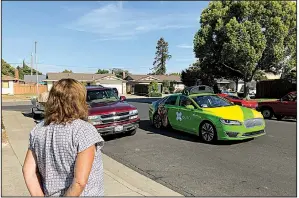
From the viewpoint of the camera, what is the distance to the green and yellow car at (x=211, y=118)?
8.37 meters

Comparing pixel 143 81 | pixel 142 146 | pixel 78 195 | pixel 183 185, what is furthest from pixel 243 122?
pixel 143 81

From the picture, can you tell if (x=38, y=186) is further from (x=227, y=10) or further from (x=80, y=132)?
(x=227, y=10)

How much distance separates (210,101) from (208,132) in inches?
52.3

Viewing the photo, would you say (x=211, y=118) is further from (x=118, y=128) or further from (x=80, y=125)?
(x=80, y=125)

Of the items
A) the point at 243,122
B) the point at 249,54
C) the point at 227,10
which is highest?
the point at 227,10

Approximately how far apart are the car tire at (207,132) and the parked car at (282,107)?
21.9 feet

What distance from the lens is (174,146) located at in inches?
335

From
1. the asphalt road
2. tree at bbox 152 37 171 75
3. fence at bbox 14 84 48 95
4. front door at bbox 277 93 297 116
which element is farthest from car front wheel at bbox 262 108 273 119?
tree at bbox 152 37 171 75

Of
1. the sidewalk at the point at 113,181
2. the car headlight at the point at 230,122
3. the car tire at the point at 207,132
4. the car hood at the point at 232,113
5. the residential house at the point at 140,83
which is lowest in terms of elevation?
the sidewalk at the point at 113,181

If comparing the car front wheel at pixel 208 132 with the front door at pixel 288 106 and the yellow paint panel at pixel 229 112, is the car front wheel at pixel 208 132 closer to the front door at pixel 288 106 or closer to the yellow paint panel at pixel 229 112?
the yellow paint panel at pixel 229 112

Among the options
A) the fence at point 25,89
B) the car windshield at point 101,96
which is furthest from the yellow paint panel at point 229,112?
the fence at point 25,89

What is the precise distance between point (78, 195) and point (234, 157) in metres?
5.53

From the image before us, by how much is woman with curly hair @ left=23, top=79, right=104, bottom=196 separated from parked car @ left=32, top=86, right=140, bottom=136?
634 cm

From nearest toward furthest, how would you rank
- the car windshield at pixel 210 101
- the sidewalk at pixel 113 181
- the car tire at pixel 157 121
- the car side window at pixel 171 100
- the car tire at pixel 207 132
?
the sidewalk at pixel 113 181, the car tire at pixel 207 132, the car windshield at pixel 210 101, the car side window at pixel 171 100, the car tire at pixel 157 121
